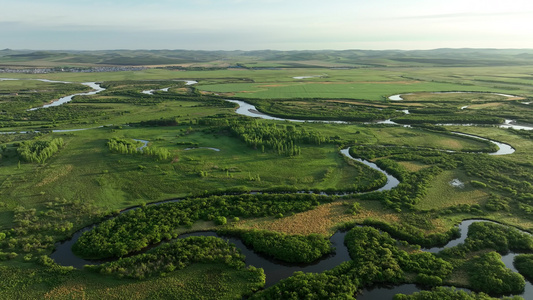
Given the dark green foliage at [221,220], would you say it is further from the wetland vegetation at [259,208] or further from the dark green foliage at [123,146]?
the dark green foliage at [123,146]

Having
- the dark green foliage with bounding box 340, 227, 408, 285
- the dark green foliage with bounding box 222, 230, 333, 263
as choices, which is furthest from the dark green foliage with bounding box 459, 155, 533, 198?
the dark green foliage with bounding box 222, 230, 333, 263

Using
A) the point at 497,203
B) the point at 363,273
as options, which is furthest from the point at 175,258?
the point at 497,203

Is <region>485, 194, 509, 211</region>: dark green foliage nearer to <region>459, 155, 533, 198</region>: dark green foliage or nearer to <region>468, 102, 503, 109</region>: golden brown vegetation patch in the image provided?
<region>459, 155, 533, 198</region>: dark green foliage

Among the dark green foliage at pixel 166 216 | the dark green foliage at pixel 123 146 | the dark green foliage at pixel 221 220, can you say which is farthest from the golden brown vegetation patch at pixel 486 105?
the dark green foliage at pixel 123 146

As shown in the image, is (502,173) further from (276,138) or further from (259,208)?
(259,208)

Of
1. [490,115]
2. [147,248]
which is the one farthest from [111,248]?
[490,115]

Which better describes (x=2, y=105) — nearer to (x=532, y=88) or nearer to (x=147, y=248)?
(x=147, y=248)
